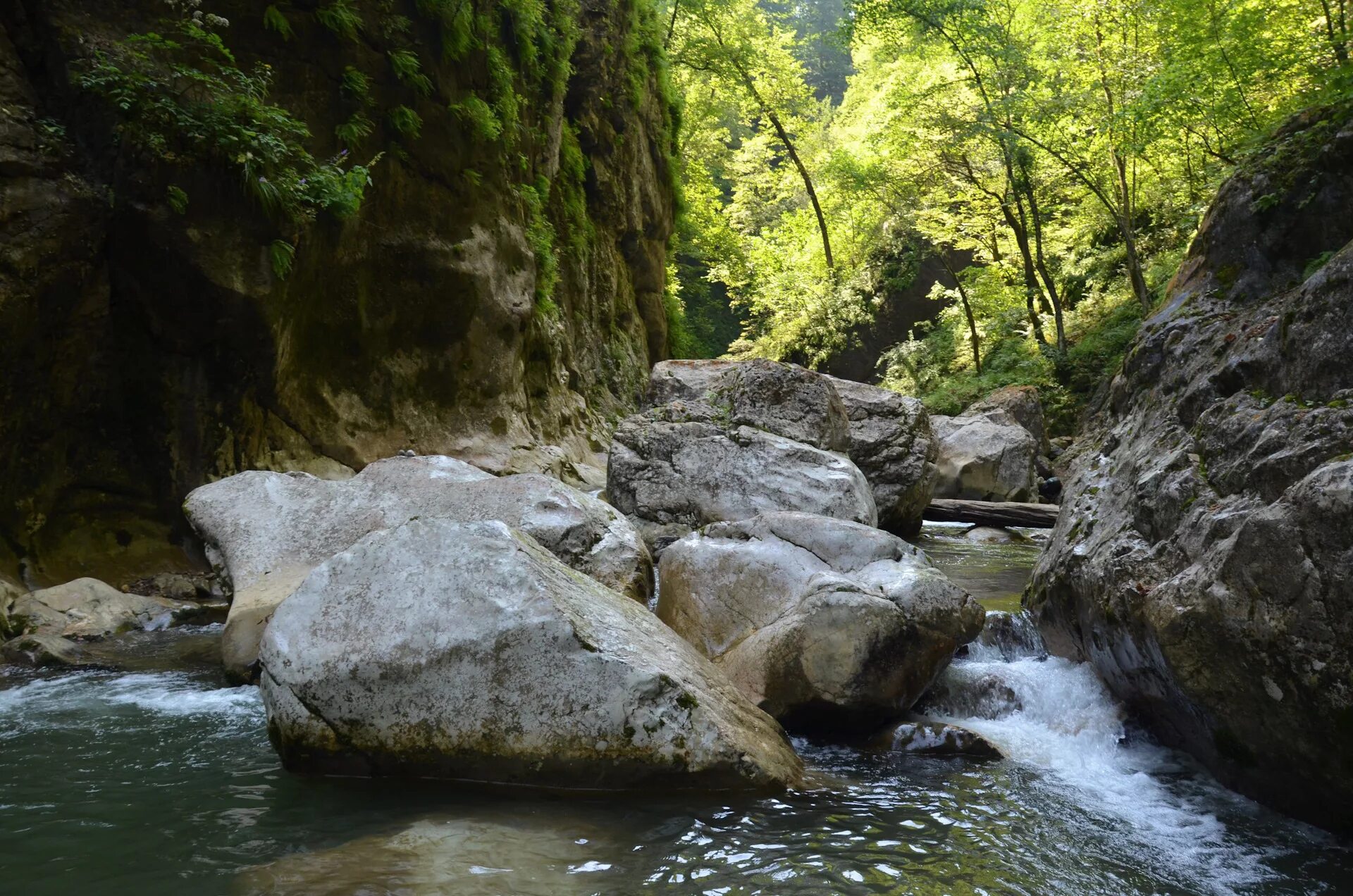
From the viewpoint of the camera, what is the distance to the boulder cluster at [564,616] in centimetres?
433

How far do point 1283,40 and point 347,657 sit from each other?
13339 mm

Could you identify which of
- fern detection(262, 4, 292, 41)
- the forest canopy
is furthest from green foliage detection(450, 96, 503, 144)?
the forest canopy

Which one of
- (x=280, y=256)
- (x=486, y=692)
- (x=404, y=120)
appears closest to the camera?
(x=486, y=692)

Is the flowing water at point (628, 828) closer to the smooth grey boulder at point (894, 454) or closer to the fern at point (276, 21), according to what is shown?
the smooth grey boulder at point (894, 454)

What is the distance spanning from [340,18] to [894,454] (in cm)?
913

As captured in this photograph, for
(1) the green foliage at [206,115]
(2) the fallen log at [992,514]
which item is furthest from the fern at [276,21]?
(2) the fallen log at [992,514]

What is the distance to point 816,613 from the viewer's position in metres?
5.65

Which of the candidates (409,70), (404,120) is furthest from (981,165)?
(404,120)

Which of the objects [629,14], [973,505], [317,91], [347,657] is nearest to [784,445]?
[973,505]

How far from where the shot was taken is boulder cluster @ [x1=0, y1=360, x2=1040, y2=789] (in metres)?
4.33

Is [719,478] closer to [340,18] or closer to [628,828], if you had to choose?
[628,828]

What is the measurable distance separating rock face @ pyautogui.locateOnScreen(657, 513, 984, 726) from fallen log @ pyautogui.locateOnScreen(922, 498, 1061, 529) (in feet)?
23.0

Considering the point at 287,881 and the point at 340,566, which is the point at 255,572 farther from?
the point at 287,881

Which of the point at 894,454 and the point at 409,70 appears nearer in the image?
the point at 409,70
